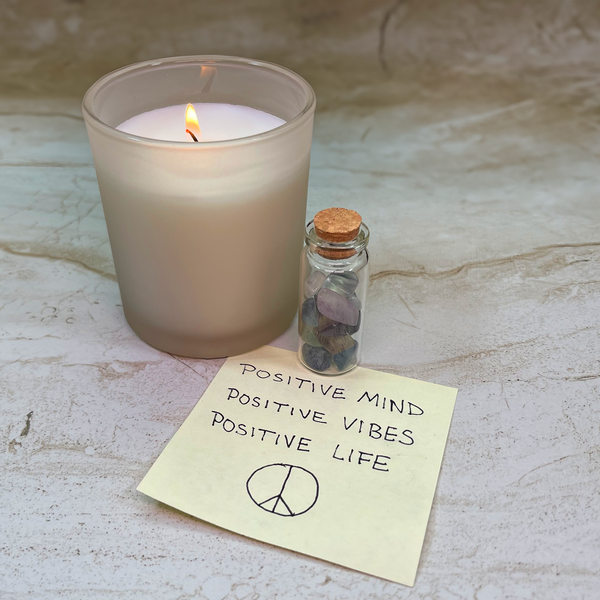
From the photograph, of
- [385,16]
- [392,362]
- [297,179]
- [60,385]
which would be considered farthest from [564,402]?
[385,16]

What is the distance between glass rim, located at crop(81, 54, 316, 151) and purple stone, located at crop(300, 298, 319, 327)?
0.44 ft

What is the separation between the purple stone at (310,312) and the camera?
543mm

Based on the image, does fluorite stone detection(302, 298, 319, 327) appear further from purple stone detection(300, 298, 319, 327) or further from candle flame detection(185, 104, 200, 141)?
candle flame detection(185, 104, 200, 141)

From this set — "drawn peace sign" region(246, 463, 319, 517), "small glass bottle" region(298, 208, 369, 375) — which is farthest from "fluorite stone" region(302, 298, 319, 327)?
"drawn peace sign" region(246, 463, 319, 517)

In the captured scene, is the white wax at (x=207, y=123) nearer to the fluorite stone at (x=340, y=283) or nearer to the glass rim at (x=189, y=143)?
the glass rim at (x=189, y=143)

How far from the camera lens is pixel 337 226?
50 centimetres

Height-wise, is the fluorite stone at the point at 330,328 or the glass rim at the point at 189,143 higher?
the glass rim at the point at 189,143

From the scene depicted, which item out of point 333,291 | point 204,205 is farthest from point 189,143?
point 333,291

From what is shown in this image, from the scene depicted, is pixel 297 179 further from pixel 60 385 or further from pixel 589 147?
pixel 589 147

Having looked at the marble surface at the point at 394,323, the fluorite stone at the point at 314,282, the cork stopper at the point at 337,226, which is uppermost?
the cork stopper at the point at 337,226

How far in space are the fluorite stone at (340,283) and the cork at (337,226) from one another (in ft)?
0.11

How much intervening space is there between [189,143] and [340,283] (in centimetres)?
15

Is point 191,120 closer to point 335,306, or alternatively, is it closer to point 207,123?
point 207,123

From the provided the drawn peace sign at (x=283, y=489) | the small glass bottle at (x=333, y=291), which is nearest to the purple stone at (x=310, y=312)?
the small glass bottle at (x=333, y=291)
